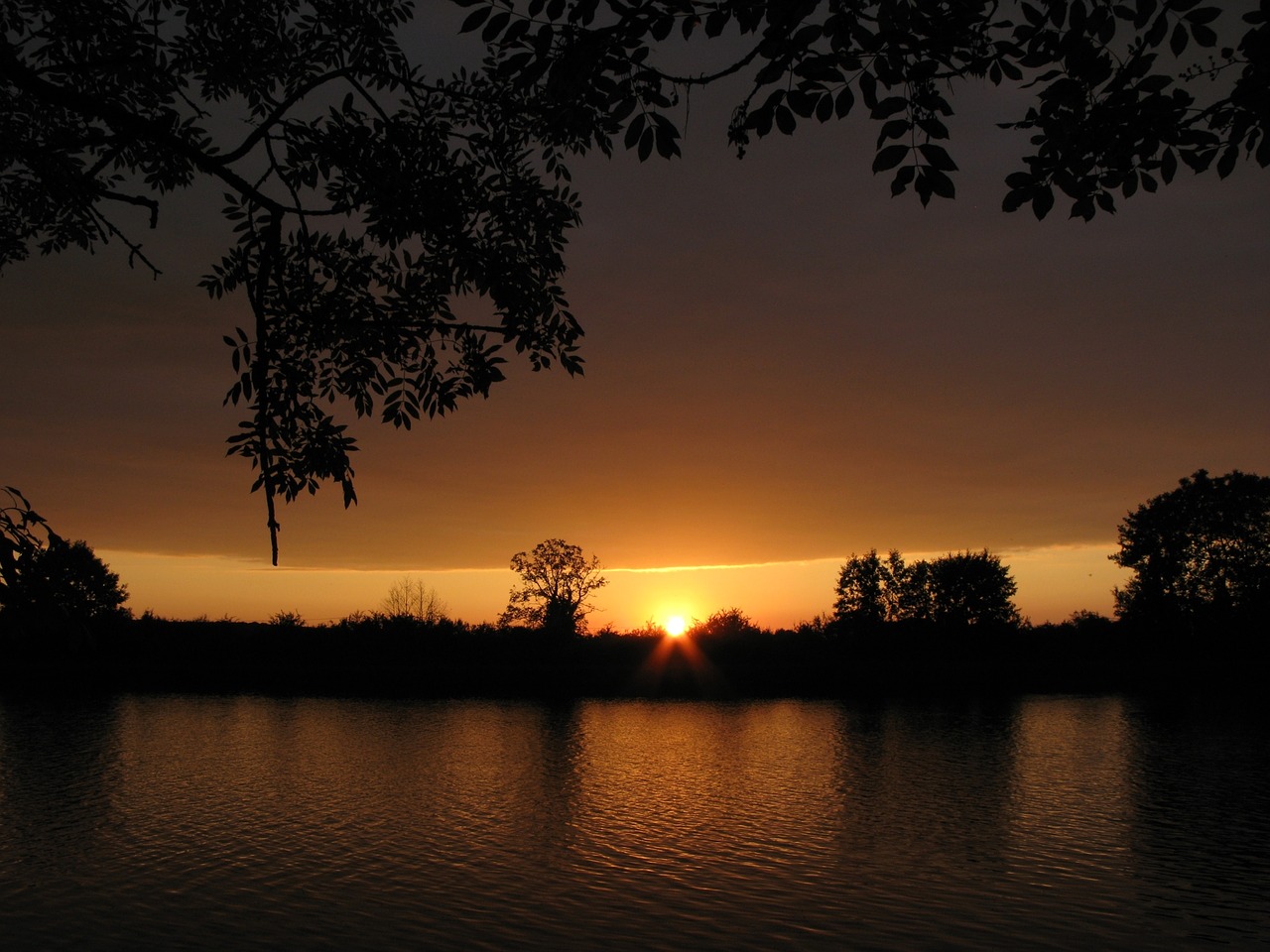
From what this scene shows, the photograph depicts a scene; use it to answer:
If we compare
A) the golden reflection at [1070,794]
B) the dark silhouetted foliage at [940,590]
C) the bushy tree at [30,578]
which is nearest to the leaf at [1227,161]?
the bushy tree at [30,578]

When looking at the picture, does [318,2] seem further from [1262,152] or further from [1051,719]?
[1051,719]

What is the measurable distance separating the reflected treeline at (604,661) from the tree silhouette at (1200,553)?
3.13 metres

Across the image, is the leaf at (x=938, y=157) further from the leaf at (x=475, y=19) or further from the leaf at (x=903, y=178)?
the leaf at (x=475, y=19)

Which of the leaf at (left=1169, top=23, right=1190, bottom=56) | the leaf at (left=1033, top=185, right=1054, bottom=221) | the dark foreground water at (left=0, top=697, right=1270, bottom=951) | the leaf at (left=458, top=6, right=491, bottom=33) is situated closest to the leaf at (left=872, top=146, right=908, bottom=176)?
the leaf at (left=1033, top=185, right=1054, bottom=221)

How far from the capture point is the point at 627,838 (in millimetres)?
23953

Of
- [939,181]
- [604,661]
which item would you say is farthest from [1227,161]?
[604,661]

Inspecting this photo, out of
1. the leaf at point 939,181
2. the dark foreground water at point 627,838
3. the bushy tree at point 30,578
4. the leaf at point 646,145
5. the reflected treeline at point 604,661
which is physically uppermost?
the leaf at point 646,145

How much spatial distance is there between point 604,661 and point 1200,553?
5471cm

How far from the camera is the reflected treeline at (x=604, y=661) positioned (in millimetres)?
65438

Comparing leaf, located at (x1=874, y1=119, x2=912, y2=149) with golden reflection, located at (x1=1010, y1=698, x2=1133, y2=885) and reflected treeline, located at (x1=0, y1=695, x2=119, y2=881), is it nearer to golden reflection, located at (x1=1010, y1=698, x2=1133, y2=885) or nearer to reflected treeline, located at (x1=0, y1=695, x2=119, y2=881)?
golden reflection, located at (x1=1010, y1=698, x2=1133, y2=885)

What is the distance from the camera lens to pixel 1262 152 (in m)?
7.20

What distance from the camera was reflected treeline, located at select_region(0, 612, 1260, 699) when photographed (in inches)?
2576

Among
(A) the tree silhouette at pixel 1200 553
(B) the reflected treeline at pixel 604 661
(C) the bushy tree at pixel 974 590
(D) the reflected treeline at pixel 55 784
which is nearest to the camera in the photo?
(D) the reflected treeline at pixel 55 784

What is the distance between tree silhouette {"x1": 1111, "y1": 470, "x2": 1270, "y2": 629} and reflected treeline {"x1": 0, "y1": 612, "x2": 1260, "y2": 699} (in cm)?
313
